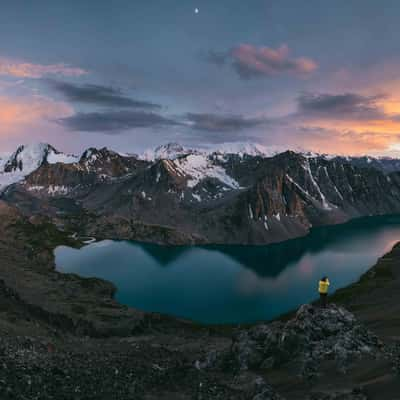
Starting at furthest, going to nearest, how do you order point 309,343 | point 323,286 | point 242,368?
point 323,286
point 242,368
point 309,343

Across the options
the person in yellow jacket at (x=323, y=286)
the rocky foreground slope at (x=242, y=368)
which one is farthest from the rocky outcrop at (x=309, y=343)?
the person in yellow jacket at (x=323, y=286)

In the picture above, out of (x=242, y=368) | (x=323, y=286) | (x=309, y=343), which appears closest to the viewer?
(x=309, y=343)

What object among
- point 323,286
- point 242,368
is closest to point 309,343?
point 323,286

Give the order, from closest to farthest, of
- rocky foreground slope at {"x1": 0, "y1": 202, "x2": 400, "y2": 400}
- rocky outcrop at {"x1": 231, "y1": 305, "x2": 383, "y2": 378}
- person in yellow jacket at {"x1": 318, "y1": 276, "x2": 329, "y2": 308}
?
rocky foreground slope at {"x1": 0, "y1": 202, "x2": 400, "y2": 400}
rocky outcrop at {"x1": 231, "y1": 305, "x2": 383, "y2": 378}
person in yellow jacket at {"x1": 318, "y1": 276, "x2": 329, "y2": 308}

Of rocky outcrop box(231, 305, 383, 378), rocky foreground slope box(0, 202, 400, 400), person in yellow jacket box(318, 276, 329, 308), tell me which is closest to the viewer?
rocky foreground slope box(0, 202, 400, 400)

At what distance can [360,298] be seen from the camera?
377 ft

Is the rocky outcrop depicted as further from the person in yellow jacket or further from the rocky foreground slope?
the person in yellow jacket

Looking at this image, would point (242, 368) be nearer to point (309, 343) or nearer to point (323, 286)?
point (309, 343)

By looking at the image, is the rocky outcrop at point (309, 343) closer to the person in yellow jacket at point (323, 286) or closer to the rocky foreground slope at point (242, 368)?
the rocky foreground slope at point (242, 368)

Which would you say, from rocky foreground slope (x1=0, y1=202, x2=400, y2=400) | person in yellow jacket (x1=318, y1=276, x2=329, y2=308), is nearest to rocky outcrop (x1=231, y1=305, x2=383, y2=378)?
rocky foreground slope (x1=0, y1=202, x2=400, y2=400)

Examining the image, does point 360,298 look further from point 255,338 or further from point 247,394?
point 247,394

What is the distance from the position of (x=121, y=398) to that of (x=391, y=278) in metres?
149

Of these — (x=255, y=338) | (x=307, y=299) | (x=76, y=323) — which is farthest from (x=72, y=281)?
(x=255, y=338)

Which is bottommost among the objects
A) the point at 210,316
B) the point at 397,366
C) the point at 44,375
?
the point at 210,316
